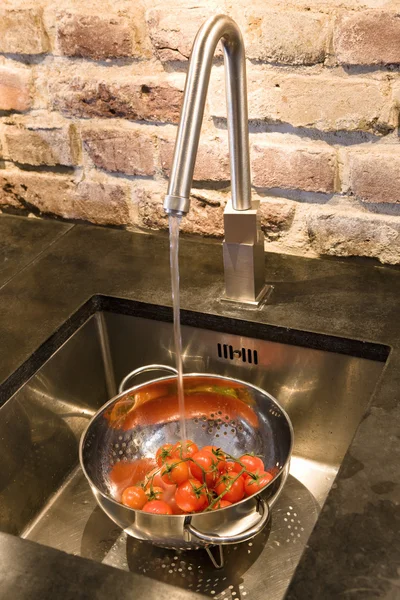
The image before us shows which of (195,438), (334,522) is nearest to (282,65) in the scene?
(195,438)

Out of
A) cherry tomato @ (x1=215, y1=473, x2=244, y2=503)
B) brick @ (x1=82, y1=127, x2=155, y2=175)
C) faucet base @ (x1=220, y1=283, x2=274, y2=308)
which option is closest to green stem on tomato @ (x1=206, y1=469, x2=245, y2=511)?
cherry tomato @ (x1=215, y1=473, x2=244, y2=503)

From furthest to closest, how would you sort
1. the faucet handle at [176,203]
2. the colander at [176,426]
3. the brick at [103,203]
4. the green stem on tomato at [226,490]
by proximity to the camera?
1. the brick at [103,203]
2. the colander at [176,426]
3. the green stem on tomato at [226,490]
4. the faucet handle at [176,203]

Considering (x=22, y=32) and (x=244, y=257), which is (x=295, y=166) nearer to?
(x=244, y=257)

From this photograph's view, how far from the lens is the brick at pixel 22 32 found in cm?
122

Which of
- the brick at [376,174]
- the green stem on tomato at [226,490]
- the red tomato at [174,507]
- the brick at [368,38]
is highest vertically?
the brick at [368,38]

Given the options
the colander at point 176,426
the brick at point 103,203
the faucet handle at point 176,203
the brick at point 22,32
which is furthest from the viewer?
the brick at point 103,203

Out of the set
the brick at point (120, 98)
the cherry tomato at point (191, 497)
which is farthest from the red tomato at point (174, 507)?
the brick at point (120, 98)

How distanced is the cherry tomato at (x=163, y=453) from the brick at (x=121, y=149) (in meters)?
0.50

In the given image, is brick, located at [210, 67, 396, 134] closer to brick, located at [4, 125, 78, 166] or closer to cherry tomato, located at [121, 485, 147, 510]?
brick, located at [4, 125, 78, 166]

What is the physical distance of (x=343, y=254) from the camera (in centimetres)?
120

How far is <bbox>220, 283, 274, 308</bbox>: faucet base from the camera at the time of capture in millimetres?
1108

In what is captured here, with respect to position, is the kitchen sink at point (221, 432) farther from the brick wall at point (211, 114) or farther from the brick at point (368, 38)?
the brick at point (368, 38)

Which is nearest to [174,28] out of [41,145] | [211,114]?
[211,114]

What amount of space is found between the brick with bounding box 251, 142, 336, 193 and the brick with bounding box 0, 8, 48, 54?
1.34 ft
